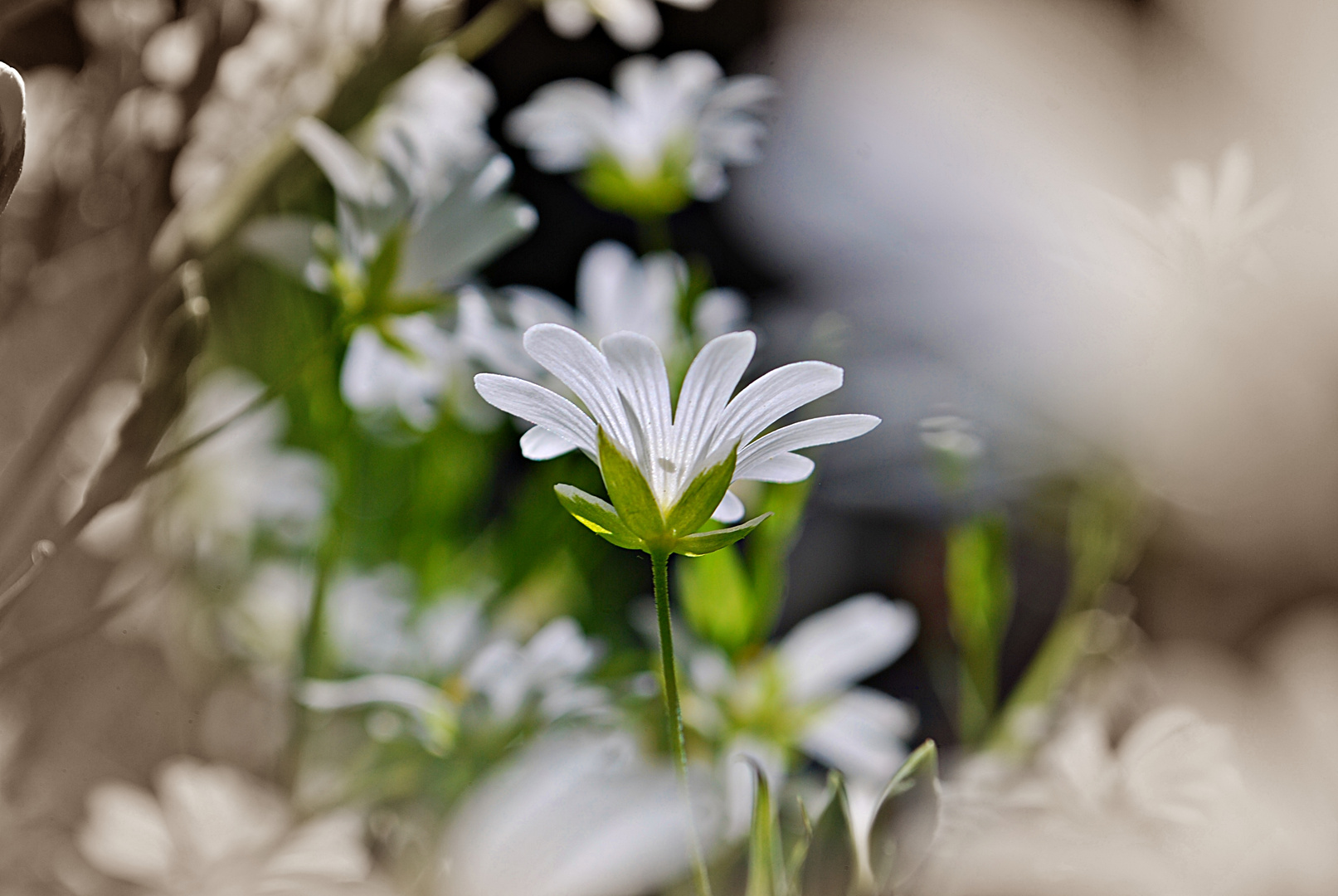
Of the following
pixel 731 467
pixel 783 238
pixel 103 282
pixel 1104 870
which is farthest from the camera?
pixel 783 238

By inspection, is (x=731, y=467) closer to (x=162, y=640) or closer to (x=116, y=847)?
(x=116, y=847)

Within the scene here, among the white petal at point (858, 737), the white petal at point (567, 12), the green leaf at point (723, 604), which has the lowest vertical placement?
the white petal at point (858, 737)

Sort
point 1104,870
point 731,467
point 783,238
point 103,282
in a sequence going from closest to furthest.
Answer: point 731,467, point 1104,870, point 103,282, point 783,238

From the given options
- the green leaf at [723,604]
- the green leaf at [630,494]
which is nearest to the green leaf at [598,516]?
the green leaf at [630,494]

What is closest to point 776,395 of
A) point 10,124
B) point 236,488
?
point 10,124

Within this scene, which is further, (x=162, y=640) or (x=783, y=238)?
(x=783, y=238)

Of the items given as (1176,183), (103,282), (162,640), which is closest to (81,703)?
(162,640)

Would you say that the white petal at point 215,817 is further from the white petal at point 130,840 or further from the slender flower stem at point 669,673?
the slender flower stem at point 669,673
